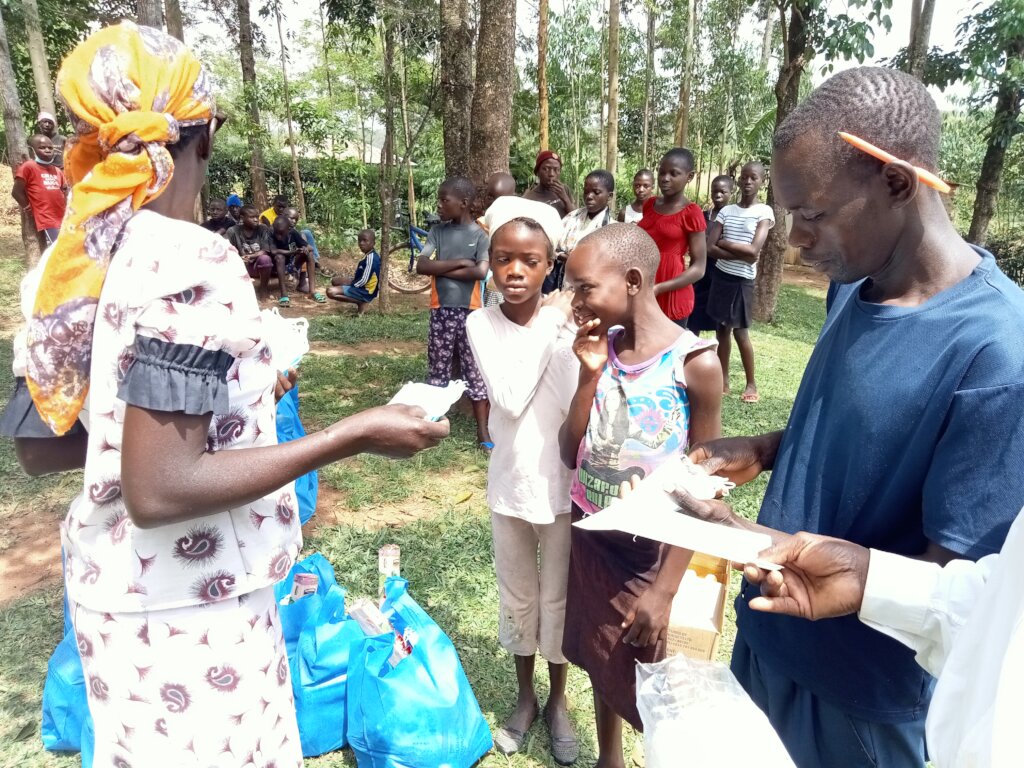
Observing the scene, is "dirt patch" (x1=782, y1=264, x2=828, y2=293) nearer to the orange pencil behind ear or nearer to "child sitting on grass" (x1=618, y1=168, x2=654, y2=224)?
"child sitting on grass" (x1=618, y1=168, x2=654, y2=224)

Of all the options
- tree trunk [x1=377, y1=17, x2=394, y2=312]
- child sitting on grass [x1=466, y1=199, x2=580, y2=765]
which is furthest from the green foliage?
child sitting on grass [x1=466, y1=199, x2=580, y2=765]

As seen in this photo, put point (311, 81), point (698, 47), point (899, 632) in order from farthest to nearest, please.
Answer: point (698, 47)
point (311, 81)
point (899, 632)

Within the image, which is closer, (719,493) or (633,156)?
(719,493)

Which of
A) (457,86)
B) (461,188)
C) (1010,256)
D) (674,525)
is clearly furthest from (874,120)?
(1010,256)

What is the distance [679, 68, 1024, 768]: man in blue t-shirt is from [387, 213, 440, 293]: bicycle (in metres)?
7.47

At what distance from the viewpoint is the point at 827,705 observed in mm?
1274

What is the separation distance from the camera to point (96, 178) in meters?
1.09

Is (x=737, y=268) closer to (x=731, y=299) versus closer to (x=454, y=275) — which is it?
(x=731, y=299)

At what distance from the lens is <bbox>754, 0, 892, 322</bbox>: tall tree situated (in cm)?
613

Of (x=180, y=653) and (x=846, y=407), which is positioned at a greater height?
(x=846, y=407)

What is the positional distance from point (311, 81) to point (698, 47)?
13.6 m

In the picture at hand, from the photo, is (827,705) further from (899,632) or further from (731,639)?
(731,639)

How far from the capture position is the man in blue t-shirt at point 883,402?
0.99 metres

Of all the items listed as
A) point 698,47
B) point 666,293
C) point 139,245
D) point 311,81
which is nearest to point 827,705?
point 139,245
